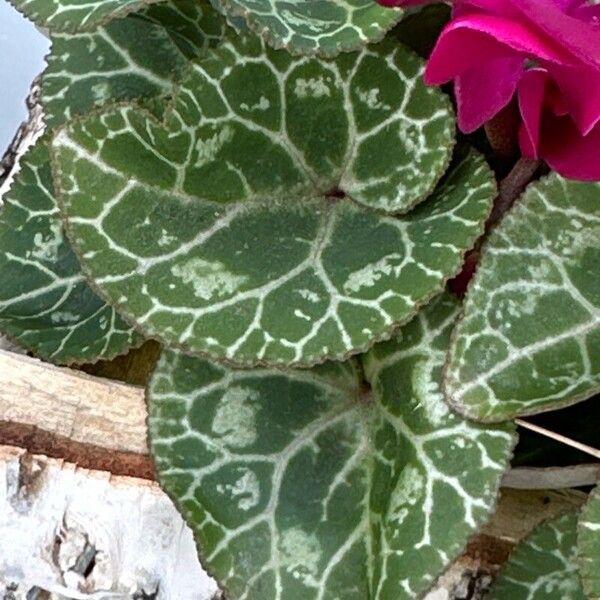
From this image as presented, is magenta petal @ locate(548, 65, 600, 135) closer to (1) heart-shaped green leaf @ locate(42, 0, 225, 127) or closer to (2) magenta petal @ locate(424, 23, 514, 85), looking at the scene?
(2) magenta petal @ locate(424, 23, 514, 85)

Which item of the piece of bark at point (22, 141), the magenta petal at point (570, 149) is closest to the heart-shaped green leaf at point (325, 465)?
the magenta petal at point (570, 149)

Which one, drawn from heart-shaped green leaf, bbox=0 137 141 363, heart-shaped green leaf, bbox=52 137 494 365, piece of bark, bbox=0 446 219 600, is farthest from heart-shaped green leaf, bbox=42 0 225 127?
piece of bark, bbox=0 446 219 600

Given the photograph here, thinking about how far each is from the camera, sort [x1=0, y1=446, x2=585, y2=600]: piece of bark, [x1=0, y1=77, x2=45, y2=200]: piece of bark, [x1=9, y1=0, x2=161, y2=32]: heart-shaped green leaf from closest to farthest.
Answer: [x1=9, y1=0, x2=161, y2=32]: heart-shaped green leaf
[x1=0, y1=446, x2=585, y2=600]: piece of bark
[x1=0, y1=77, x2=45, y2=200]: piece of bark

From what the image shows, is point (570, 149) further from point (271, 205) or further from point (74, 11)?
point (74, 11)

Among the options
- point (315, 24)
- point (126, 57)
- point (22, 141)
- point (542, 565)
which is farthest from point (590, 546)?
point (22, 141)

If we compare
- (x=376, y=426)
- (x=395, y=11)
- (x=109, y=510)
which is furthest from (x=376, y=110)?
(x=109, y=510)

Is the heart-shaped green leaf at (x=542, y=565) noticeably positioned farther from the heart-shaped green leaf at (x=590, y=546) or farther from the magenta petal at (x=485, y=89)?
the magenta petal at (x=485, y=89)

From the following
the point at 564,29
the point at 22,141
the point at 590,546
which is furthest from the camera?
the point at 22,141
